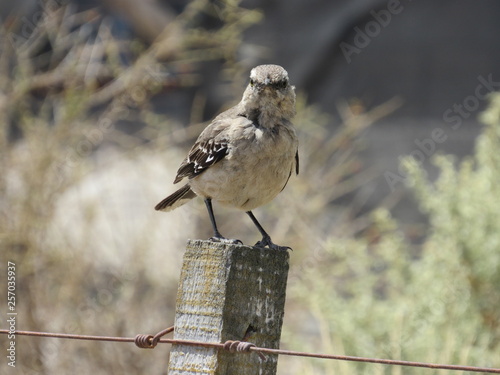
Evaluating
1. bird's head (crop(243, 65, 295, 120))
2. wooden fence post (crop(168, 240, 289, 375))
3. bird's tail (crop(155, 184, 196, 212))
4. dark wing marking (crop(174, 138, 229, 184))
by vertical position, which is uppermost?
bird's head (crop(243, 65, 295, 120))

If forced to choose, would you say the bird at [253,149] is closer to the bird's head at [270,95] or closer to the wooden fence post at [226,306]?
the bird's head at [270,95]

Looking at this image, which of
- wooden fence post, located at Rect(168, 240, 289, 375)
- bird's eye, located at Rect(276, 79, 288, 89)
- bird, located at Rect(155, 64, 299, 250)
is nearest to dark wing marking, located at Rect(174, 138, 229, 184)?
bird, located at Rect(155, 64, 299, 250)

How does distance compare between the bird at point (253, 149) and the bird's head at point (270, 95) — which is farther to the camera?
the bird's head at point (270, 95)

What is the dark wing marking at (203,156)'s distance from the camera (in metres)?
3.42

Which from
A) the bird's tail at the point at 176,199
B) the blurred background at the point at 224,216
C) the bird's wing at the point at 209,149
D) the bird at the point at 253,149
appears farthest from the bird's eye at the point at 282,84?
the blurred background at the point at 224,216

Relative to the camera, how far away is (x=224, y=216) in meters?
6.34

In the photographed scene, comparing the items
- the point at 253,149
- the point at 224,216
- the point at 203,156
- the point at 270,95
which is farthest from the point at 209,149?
the point at 224,216

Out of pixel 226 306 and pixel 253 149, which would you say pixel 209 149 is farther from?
pixel 226 306

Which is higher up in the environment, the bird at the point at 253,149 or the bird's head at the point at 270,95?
the bird's head at the point at 270,95

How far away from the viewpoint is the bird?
3.35 metres

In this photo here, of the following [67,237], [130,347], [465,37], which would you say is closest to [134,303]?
[130,347]

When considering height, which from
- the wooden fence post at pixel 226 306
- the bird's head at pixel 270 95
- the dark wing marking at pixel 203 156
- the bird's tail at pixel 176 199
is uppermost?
the bird's head at pixel 270 95

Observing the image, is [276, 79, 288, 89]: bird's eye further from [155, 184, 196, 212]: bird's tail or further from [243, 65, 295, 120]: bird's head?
[155, 184, 196, 212]: bird's tail

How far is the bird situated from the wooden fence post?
827 millimetres
